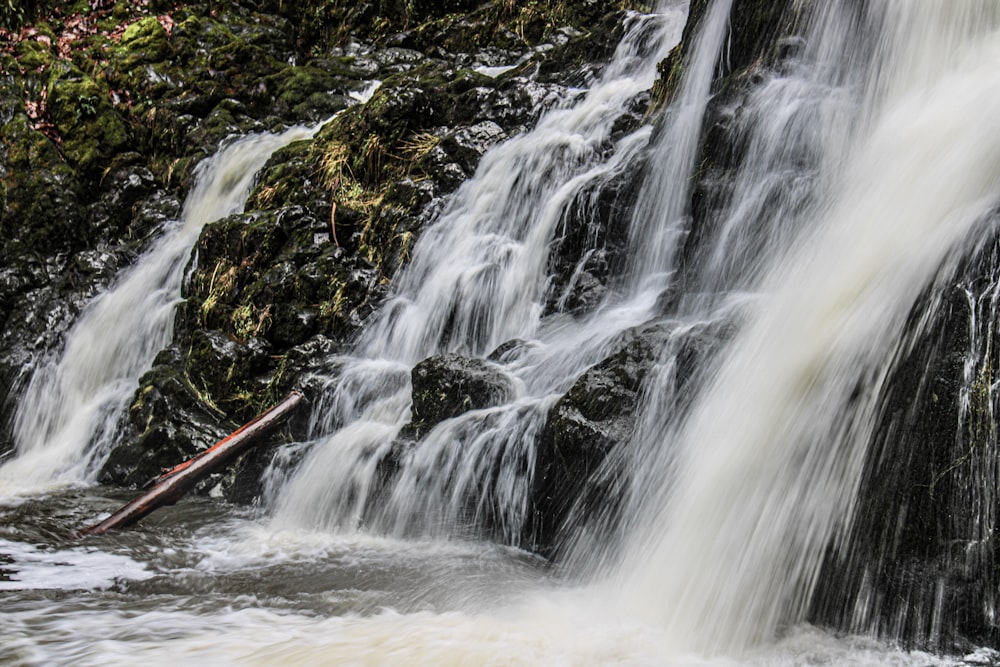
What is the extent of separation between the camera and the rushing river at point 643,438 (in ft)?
9.24

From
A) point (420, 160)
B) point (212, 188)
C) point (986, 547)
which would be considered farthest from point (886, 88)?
point (212, 188)

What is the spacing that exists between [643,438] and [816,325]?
98 centimetres

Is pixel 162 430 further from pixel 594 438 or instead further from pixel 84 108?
pixel 84 108

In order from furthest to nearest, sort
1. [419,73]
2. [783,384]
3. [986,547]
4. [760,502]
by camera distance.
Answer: [419,73]
[783,384]
[760,502]
[986,547]

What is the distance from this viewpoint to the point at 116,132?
11664mm

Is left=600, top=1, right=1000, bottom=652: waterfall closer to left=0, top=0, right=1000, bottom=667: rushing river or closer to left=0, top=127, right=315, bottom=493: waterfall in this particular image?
left=0, top=0, right=1000, bottom=667: rushing river

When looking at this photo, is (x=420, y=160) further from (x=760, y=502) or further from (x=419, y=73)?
(x=760, y=502)

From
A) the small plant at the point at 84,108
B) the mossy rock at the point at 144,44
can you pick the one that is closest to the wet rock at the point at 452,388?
the small plant at the point at 84,108

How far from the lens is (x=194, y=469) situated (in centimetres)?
542

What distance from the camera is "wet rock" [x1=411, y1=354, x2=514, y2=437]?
185 inches

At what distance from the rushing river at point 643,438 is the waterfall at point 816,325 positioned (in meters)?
0.01

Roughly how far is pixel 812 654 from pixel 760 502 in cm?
60

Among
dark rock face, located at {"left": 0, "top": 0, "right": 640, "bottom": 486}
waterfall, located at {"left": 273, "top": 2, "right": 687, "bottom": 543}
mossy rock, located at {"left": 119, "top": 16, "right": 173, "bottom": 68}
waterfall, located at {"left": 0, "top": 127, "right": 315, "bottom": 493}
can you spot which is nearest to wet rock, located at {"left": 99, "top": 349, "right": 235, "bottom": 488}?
dark rock face, located at {"left": 0, "top": 0, "right": 640, "bottom": 486}

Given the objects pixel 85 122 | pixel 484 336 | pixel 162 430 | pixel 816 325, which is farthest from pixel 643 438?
pixel 85 122
